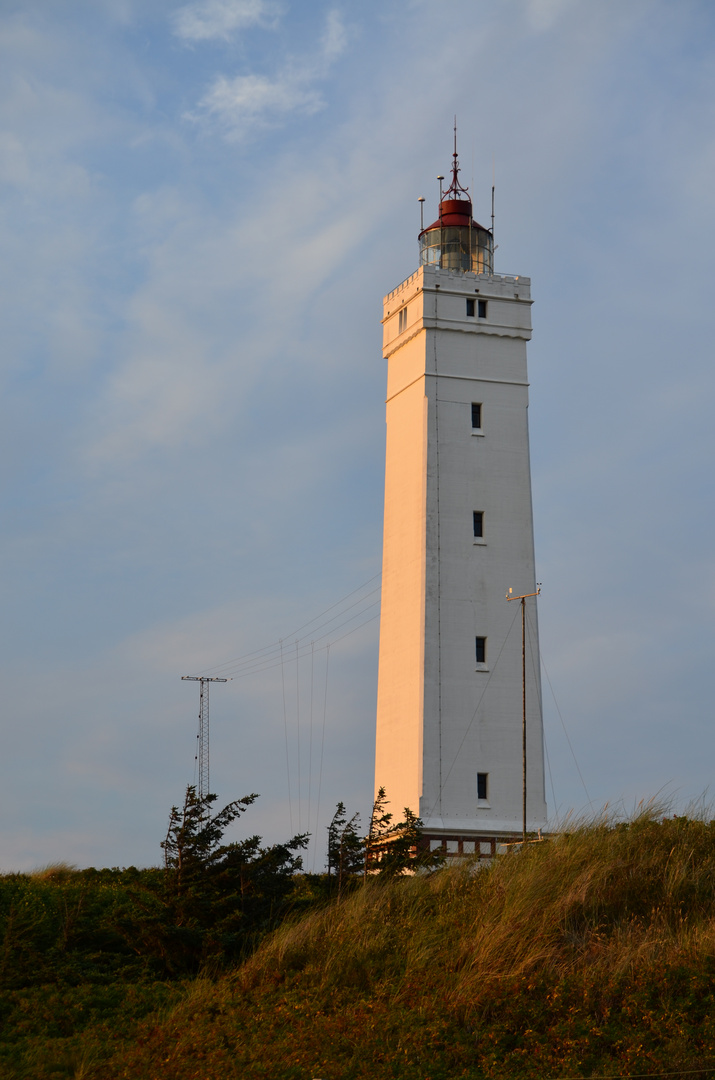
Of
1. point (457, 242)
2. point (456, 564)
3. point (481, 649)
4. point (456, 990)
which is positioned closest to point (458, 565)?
point (456, 564)

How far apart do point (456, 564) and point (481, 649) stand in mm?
2222

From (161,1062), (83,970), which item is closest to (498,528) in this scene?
(83,970)

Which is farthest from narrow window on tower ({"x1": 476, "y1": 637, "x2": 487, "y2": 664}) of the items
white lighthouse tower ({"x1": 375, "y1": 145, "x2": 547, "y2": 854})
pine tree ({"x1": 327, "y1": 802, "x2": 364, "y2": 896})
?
pine tree ({"x1": 327, "y1": 802, "x2": 364, "y2": 896})

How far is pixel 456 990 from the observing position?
13.4 metres

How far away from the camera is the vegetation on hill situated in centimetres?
1230

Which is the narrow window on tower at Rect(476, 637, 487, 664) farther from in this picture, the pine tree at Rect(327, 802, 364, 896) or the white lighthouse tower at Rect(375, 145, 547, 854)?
the pine tree at Rect(327, 802, 364, 896)

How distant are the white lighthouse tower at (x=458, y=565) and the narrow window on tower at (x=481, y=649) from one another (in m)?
0.03

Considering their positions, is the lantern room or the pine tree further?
the lantern room

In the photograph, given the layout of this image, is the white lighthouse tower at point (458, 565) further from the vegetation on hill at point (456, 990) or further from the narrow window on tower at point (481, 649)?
the vegetation on hill at point (456, 990)

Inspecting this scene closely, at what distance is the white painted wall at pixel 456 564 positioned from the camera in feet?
97.2

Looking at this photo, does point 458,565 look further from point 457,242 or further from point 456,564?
point 457,242

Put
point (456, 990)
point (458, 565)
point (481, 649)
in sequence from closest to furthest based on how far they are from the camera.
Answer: point (456, 990)
point (481, 649)
point (458, 565)

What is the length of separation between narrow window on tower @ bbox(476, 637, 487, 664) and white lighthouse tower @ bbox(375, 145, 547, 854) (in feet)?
0.09

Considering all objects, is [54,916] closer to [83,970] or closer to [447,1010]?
[83,970]
